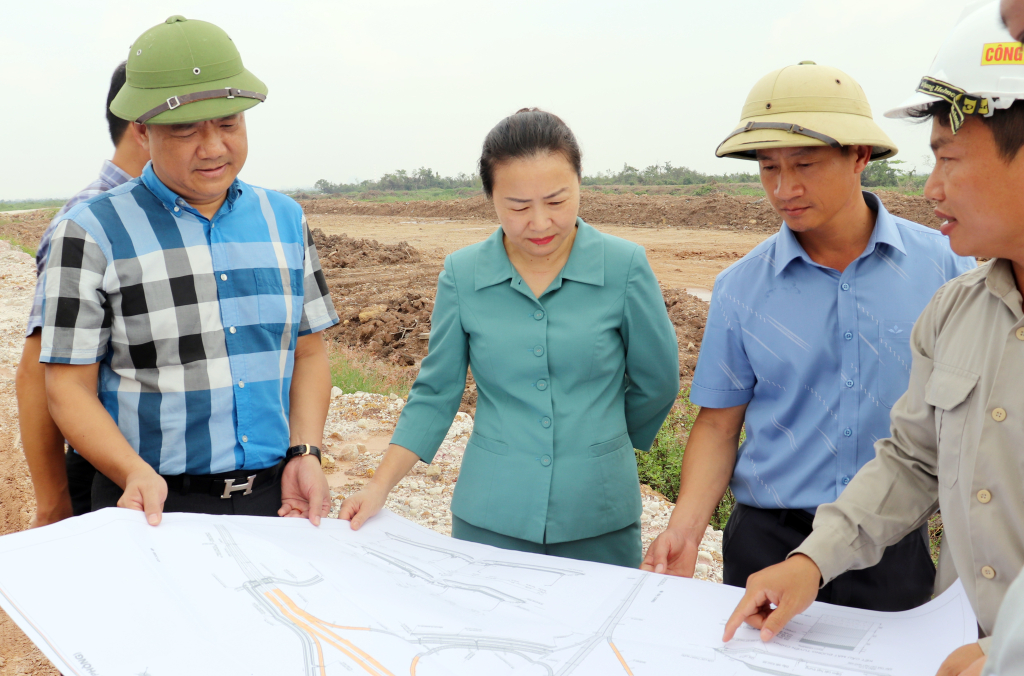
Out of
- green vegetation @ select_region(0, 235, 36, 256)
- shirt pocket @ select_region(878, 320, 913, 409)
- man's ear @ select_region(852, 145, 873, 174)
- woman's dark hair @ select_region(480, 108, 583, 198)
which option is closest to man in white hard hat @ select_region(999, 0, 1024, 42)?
man's ear @ select_region(852, 145, 873, 174)

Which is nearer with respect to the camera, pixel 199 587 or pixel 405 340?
pixel 199 587

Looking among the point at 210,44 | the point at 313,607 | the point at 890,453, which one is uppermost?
the point at 210,44

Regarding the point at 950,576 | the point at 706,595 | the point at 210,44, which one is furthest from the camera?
the point at 210,44

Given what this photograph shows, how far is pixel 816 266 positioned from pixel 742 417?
0.47 m

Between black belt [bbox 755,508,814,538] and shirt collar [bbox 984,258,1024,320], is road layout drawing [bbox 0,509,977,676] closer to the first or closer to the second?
black belt [bbox 755,508,814,538]

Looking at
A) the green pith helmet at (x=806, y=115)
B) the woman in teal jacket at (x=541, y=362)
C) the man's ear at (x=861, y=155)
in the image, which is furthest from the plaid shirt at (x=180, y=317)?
the man's ear at (x=861, y=155)

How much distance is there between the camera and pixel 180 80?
193 centimetres

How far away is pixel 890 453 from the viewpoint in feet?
5.13

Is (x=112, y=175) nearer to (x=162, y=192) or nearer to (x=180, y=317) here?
(x=162, y=192)

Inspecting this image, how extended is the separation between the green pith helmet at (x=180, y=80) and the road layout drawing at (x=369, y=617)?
982mm

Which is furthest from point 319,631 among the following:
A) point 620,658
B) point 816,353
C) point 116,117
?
point 116,117

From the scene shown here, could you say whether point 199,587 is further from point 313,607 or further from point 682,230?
point 682,230

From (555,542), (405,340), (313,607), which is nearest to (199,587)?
(313,607)

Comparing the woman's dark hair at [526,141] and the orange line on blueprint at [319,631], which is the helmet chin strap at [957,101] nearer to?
the woman's dark hair at [526,141]
